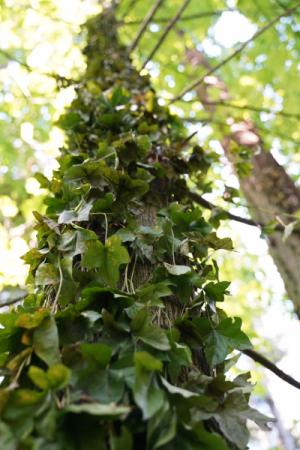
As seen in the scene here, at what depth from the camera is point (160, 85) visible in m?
4.02

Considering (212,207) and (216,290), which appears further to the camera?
(212,207)

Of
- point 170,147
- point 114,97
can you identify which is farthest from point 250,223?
point 114,97

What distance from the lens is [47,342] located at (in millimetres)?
669

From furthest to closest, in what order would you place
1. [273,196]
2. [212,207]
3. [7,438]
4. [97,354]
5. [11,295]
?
[273,196], [212,207], [11,295], [97,354], [7,438]

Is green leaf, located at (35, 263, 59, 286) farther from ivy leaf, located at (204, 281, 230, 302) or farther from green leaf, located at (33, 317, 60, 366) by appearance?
ivy leaf, located at (204, 281, 230, 302)

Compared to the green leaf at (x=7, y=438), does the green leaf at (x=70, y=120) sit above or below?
above

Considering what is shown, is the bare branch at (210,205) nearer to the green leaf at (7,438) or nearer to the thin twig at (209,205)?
the thin twig at (209,205)

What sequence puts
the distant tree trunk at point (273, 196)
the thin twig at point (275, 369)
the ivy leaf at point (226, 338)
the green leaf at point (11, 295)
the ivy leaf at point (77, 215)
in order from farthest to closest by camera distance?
the distant tree trunk at point (273, 196), the green leaf at point (11, 295), the thin twig at point (275, 369), the ivy leaf at point (77, 215), the ivy leaf at point (226, 338)

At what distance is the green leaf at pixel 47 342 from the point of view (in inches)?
25.7

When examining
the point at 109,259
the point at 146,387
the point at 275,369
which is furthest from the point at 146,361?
the point at 275,369

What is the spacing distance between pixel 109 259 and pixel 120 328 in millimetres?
185

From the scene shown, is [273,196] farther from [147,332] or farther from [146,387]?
[146,387]

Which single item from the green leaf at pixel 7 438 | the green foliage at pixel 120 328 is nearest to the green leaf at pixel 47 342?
the green foliage at pixel 120 328

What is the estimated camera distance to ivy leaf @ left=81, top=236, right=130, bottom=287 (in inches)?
34.3
